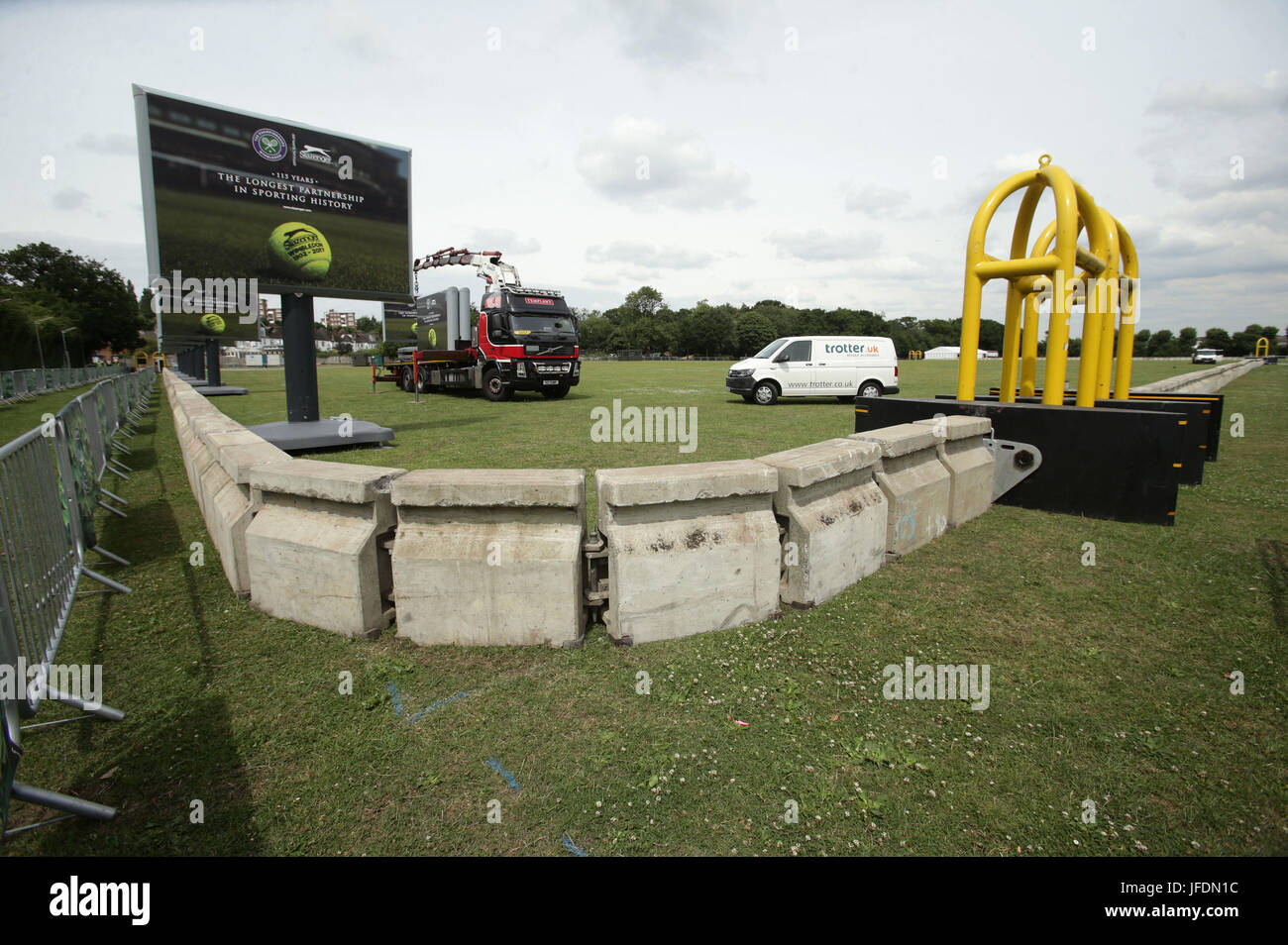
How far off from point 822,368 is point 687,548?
52.2 ft

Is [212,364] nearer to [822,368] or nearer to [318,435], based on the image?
[318,435]

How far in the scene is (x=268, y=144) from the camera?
31.0 feet

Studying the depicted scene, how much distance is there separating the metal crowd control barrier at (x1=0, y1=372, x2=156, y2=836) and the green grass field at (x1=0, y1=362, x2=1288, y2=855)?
17 cm

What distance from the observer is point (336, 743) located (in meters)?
2.64

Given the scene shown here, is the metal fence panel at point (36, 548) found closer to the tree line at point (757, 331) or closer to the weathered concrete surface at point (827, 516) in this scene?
the weathered concrete surface at point (827, 516)

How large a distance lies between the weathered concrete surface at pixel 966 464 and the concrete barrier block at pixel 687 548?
8.83 ft

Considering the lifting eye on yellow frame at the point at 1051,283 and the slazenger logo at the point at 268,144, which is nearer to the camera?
the lifting eye on yellow frame at the point at 1051,283

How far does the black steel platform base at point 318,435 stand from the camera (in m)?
9.51

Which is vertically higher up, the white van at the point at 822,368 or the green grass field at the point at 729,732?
the white van at the point at 822,368

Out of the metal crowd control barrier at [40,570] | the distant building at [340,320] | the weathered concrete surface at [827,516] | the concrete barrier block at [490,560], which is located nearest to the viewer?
the metal crowd control barrier at [40,570]

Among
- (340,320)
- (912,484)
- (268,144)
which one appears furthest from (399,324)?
(340,320)
